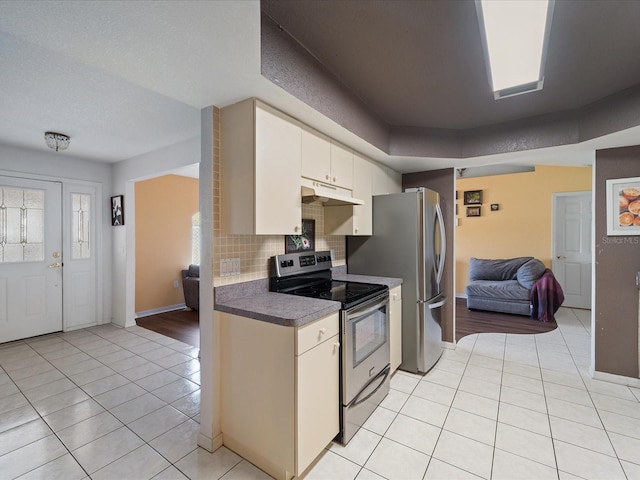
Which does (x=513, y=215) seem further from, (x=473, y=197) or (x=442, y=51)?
(x=442, y=51)

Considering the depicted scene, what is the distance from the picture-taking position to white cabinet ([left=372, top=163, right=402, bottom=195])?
3.07 m

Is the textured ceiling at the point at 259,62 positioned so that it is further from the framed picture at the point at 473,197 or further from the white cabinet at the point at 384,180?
the framed picture at the point at 473,197

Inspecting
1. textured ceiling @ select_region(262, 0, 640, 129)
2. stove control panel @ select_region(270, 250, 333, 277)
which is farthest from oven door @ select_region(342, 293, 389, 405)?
textured ceiling @ select_region(262, 0, 640, 129)

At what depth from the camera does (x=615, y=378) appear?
2672mm

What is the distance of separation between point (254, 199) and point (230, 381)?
3.71 ft

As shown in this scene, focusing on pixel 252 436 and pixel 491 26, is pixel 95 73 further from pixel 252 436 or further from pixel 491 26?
pixel 252 436

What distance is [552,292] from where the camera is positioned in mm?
4598

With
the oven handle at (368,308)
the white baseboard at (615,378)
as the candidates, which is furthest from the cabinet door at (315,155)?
the white baseboard at (615,378)

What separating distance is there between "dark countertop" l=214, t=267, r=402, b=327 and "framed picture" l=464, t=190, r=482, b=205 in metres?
5.41

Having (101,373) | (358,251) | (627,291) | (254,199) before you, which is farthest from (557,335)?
(101,373)

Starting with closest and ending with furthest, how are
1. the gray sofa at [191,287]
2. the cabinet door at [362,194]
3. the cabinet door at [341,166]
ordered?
the cabinet door at [341,166] < the cabinet door at [362,194] < the gray sofa at [191,287]

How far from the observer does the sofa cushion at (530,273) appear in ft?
15.6

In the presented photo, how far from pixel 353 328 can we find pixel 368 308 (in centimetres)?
24

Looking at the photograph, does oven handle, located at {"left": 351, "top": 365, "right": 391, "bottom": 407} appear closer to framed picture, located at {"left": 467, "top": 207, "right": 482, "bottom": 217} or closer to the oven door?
the oven door
